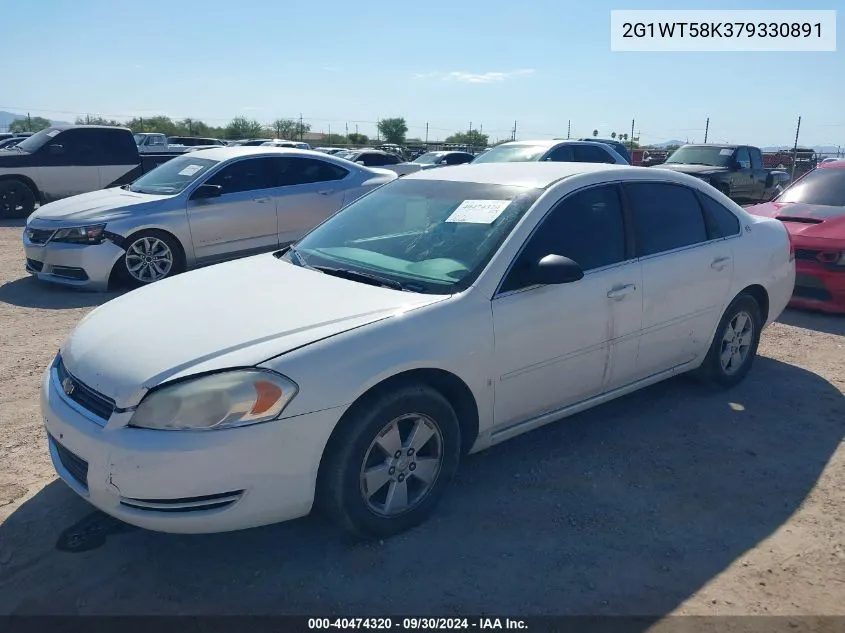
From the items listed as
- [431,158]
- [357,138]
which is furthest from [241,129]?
[431,158]

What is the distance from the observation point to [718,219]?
4.62 meters

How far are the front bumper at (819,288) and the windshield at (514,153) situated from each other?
4830mm

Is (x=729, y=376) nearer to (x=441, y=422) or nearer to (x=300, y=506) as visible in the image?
(x=441, y=422)

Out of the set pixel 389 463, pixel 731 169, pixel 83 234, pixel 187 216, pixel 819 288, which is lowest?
pixel 819 288

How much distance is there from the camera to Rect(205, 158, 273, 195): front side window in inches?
321

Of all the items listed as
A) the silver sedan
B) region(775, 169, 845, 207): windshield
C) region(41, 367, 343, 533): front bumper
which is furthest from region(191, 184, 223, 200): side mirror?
region(775, 169, 845, 207): windshield

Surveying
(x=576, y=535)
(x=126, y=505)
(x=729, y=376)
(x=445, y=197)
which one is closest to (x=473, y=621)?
(x=576, y=535)

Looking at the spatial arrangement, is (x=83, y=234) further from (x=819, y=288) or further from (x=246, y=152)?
(x=819, y=288)

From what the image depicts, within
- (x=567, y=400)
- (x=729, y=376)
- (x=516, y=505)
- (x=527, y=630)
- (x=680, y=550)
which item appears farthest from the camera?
(x=729, y=376)

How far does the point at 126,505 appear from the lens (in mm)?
2635

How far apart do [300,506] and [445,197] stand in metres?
1.96

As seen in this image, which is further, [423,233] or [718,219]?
[718,219]

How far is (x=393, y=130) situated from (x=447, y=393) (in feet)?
175

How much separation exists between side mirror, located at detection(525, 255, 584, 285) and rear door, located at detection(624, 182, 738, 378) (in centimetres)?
82
